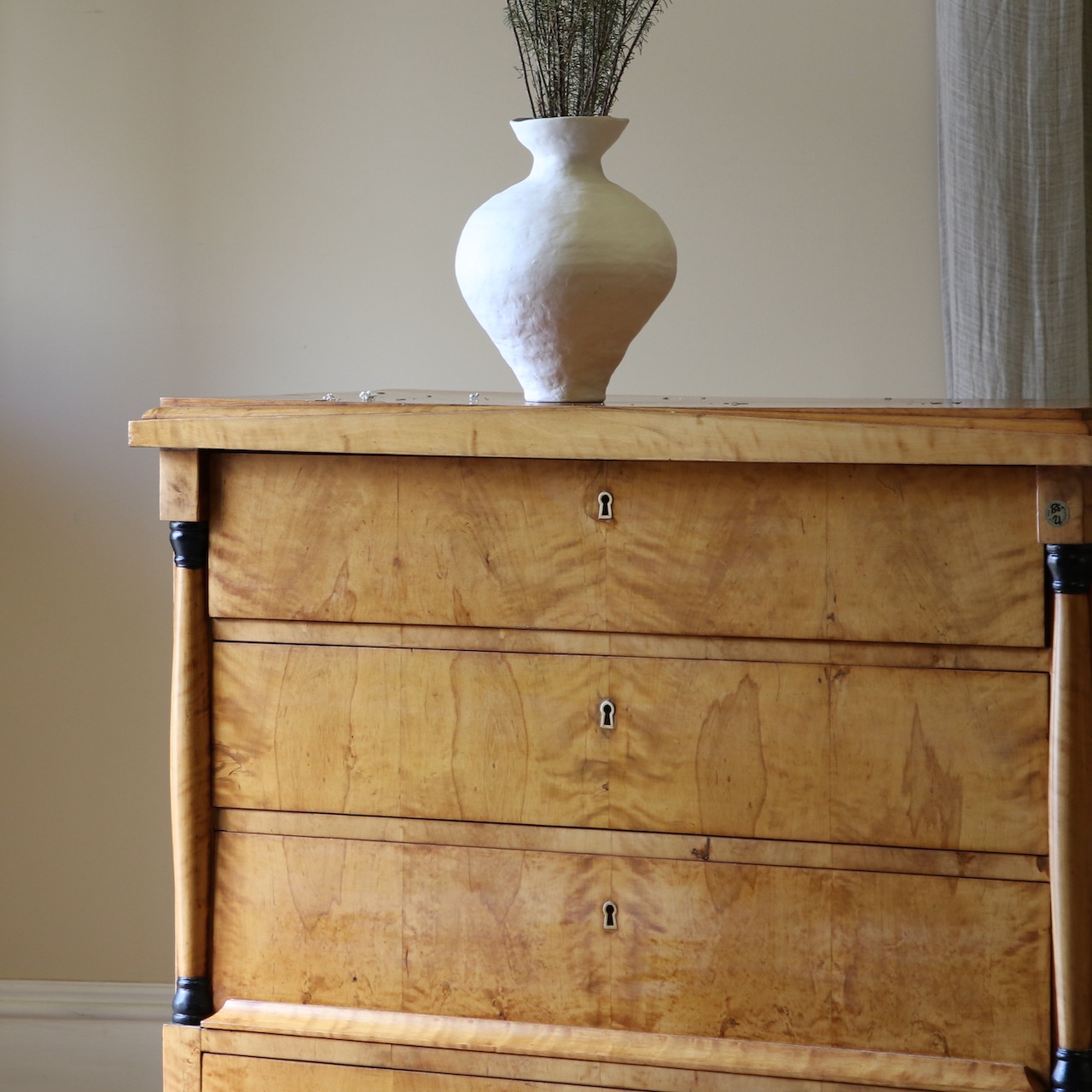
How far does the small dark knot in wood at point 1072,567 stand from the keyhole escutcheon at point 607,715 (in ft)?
1.22

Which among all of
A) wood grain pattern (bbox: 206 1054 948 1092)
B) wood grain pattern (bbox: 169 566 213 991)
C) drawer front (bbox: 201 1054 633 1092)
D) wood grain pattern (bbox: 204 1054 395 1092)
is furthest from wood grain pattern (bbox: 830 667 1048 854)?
wood grain pattern (bbox: 169 566 213 991)

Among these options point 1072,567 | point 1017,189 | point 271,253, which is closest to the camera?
point 1072,567

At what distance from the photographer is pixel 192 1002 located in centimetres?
112

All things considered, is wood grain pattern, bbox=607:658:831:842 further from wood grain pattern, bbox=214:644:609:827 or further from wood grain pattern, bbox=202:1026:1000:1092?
wood grain pattern, bbox=202:1026:1000:1092

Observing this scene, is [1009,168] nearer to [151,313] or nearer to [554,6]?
[554,6]

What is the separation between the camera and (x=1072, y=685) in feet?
3.17

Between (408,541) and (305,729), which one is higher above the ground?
(408,541)

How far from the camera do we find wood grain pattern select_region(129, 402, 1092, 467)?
0.96m

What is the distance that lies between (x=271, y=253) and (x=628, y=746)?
101 centimetres

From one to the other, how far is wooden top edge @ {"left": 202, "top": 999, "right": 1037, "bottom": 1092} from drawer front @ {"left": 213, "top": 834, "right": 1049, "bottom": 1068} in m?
0.01

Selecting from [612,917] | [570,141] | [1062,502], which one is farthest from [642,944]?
[570,141]

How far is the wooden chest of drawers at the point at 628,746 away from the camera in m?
0.99

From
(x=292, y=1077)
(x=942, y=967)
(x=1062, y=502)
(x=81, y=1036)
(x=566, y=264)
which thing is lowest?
(x=81, y=1036)

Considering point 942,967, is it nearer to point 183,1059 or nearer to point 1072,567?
point 1072,567
